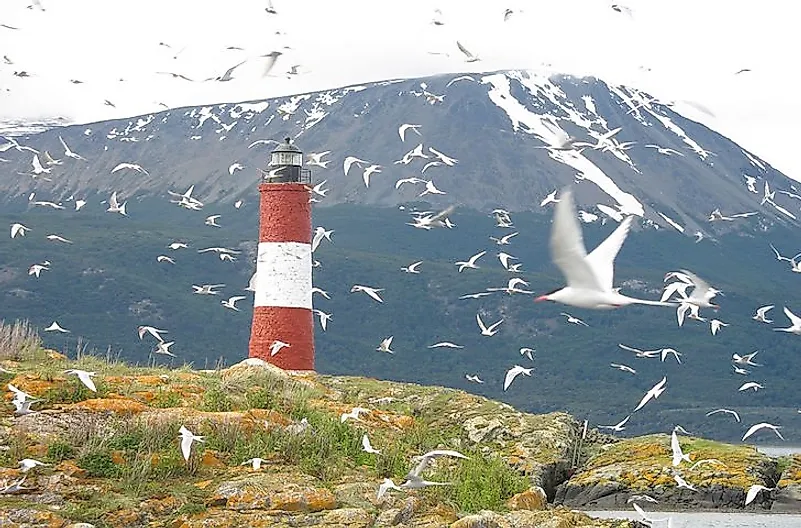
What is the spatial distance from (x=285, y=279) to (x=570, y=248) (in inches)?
852

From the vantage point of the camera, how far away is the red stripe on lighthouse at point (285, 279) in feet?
138

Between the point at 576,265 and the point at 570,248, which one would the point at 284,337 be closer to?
the point at 576,265

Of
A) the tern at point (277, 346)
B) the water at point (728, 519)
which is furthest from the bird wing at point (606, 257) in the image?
the tern at point (277, 346)

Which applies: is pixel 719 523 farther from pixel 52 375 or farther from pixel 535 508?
pixel 52 375

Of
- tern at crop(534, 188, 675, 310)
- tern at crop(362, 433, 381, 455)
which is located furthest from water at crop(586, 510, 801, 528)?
tern at crop(534, 188, 675, 310)

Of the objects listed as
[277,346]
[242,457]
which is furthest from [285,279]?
[242,457]

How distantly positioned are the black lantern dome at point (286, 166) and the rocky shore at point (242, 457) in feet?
40.2

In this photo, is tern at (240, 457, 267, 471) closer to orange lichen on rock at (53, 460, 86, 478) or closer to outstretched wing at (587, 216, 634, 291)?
orange lichen on rock at (53, 460, 86, 478)

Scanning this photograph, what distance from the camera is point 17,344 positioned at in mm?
28438

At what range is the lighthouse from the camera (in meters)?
41.9

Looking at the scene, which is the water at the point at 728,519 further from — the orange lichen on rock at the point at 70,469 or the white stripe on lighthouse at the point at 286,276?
the orange lichen on rock at the point at 70,469

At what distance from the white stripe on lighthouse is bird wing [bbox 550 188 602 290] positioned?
21126 mm

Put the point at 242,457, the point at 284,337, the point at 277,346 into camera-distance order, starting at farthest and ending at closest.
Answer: the point at 284,337 < the point at 277,346 < the point at 242,457

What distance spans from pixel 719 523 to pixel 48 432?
2598 cm
